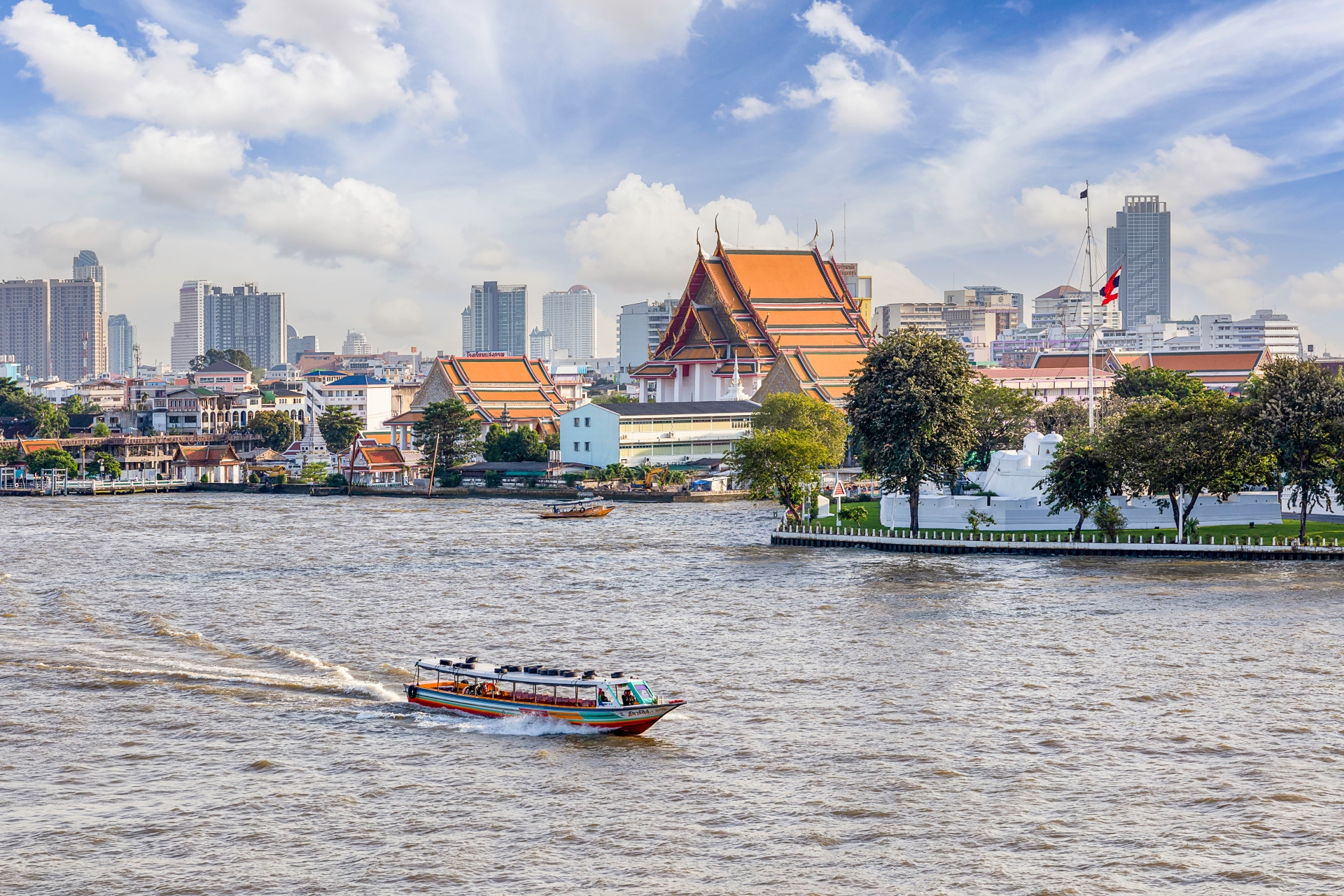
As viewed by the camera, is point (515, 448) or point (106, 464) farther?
point (106, 464)

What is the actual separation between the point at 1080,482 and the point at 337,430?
271 ft

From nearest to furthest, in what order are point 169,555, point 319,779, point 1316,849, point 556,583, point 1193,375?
point 1316,849, point 319,779, point 556,583, point 169,555, point 1193,375

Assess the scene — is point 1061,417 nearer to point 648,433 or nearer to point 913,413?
point 648,433

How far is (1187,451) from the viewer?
52.0 m

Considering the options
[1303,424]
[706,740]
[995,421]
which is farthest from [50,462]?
[706,740]

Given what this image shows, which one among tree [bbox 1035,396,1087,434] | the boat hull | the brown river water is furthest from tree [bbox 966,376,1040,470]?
the boat hull

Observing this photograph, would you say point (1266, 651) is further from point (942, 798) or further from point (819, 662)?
point (942, 798)

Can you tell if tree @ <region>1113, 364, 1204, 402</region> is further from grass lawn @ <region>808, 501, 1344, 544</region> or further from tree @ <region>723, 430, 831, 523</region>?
tree @ <region>723, 430, 831, 523</region>

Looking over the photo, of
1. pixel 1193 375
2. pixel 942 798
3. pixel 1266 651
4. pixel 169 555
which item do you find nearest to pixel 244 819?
pixel 942 798

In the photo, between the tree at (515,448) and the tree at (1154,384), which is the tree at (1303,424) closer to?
the tree at (1154,384)

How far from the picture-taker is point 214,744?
2589cm

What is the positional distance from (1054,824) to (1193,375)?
462 ft

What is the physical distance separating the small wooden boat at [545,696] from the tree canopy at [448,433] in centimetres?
7742

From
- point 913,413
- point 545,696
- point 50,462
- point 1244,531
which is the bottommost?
point 545,696
